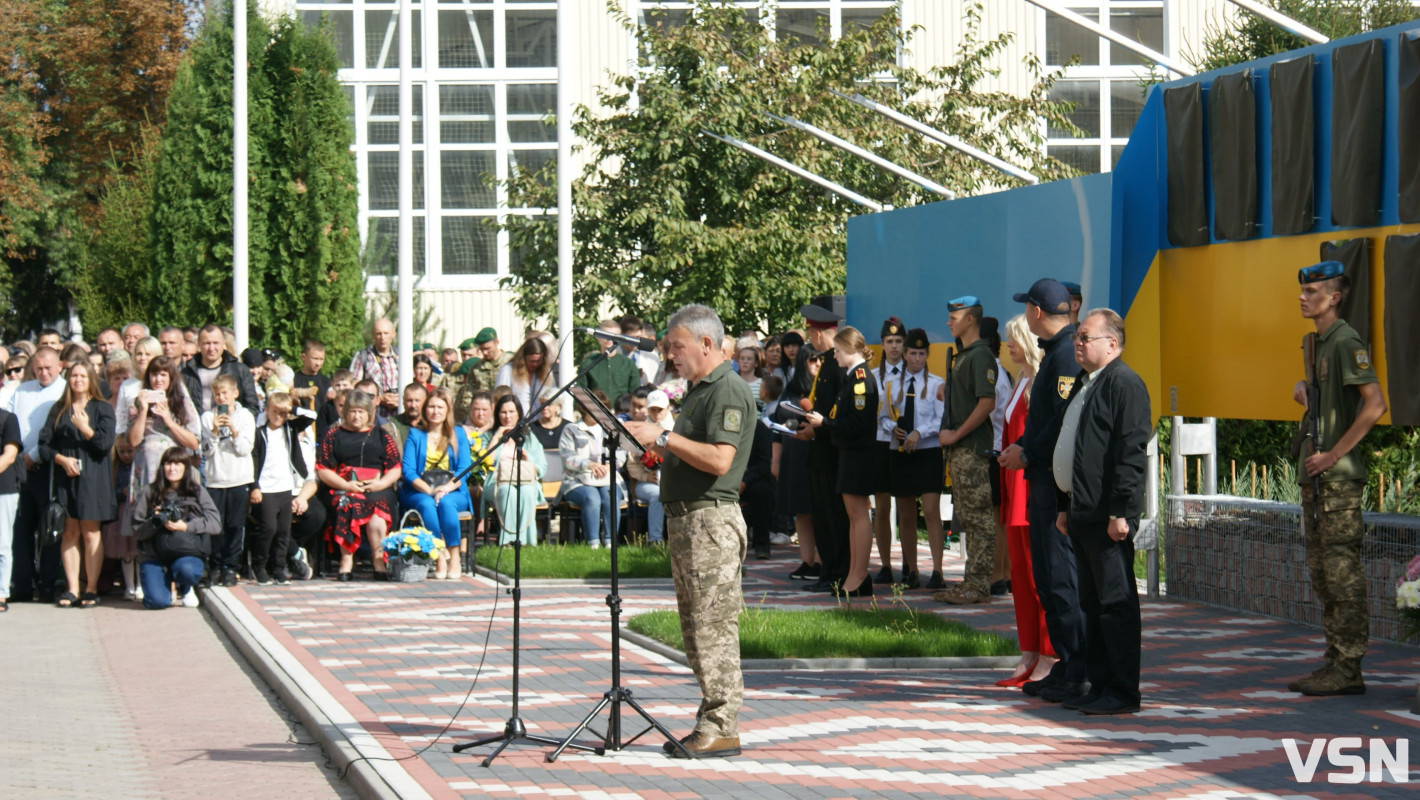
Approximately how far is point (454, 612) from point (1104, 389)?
5933 mm

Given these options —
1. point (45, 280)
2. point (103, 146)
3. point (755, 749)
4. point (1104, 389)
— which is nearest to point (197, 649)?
point (755, 749)

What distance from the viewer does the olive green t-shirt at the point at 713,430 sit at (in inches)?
283

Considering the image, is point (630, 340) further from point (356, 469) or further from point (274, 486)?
point (356, 469)

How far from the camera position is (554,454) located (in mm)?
16641

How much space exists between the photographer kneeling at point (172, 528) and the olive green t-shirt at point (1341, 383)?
879 cm

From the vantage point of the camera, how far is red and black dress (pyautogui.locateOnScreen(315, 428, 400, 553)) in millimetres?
14547

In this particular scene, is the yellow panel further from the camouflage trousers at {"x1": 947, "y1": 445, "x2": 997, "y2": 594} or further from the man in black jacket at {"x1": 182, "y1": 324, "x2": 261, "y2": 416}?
the man in black jacket at {"x1": 182, "y1": 324, "x2": 261, "y2": 416}

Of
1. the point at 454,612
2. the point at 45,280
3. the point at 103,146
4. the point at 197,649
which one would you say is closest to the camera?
the point at 197,649

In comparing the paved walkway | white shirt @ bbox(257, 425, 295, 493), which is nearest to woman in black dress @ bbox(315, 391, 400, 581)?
white shirt @ bbox(257, 425, 295, 493)

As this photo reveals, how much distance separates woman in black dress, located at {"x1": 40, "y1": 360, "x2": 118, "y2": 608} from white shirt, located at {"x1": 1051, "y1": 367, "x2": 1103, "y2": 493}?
28.1 feet

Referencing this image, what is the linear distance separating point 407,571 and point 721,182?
9798 millimetres

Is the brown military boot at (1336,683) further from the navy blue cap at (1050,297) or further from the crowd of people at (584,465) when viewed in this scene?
the navy blue cap at (1050,297)

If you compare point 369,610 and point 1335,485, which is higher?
point 1335,485

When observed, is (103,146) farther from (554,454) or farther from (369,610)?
(369,610)
